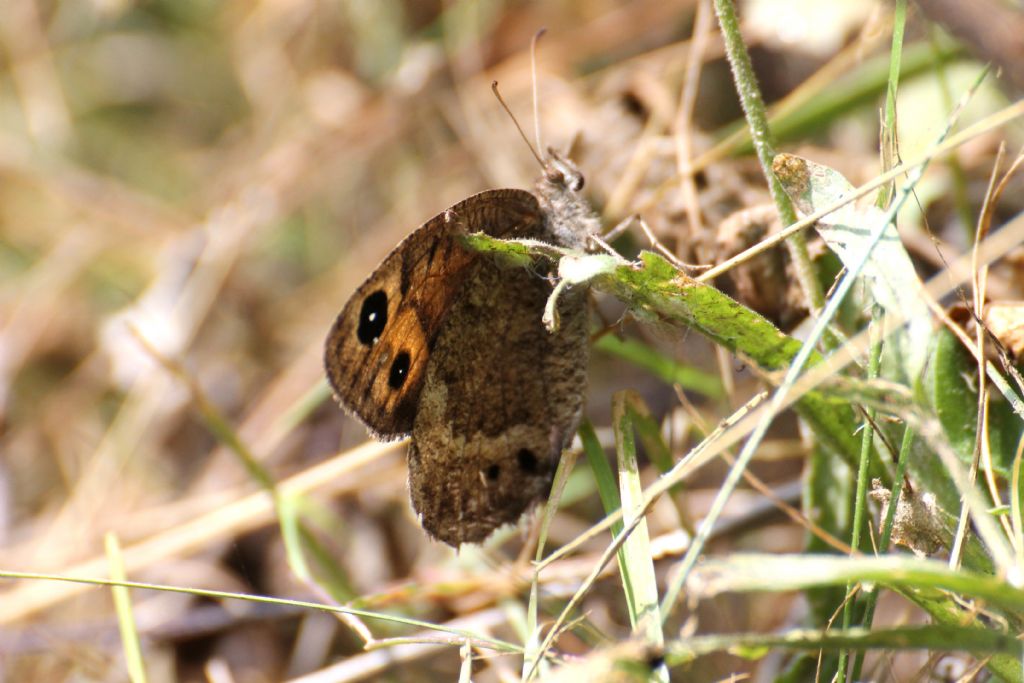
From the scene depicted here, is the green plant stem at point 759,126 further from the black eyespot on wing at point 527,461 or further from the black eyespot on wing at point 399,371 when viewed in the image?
the black eyespot on wing at point 399,371

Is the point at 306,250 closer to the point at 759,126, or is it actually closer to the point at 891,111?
the point at 759,126

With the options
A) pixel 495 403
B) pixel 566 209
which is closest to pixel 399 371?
pixel 495 403

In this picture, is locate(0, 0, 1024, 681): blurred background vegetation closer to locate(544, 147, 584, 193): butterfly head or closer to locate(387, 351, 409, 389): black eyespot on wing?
locate(544, 147, 584, 193): butterfly head

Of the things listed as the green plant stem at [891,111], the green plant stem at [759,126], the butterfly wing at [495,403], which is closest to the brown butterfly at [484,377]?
the butterfly wing at [495,403]

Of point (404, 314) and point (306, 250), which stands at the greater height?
point (306, 250)

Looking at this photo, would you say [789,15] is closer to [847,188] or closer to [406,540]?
[847,188]
